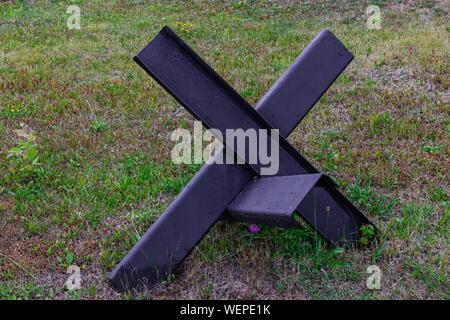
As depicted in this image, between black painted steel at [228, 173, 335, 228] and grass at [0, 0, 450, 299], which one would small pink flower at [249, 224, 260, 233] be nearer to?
grass at [0, 0, 450, 299]

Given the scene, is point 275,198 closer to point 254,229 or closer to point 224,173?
point 224,173

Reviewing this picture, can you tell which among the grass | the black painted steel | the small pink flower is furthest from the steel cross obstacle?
the small pink flower

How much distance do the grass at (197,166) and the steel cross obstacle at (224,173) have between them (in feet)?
0.73

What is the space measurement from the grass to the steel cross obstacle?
221 millimetres

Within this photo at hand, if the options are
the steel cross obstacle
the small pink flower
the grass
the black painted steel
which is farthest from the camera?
the small pink flower

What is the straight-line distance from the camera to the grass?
2.78m

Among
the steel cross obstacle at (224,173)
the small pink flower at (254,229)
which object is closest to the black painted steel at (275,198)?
the steel cross obstacle at (224,173)

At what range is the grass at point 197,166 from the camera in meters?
2.78

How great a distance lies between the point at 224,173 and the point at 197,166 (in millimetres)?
1606

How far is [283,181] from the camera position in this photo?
7.34 feet

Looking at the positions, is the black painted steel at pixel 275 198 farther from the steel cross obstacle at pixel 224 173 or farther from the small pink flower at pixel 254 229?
the small pink flower at pixel 254 229

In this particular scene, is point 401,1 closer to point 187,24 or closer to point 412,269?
point 187,24

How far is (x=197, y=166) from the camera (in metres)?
4.20

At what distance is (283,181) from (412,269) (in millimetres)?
1216
